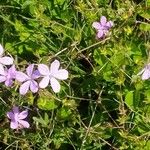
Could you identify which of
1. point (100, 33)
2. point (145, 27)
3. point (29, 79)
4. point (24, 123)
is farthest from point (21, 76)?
point (145, 27)

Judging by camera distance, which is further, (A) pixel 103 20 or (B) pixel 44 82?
(A) pixel 103 20

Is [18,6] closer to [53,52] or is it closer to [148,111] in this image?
[53,52]

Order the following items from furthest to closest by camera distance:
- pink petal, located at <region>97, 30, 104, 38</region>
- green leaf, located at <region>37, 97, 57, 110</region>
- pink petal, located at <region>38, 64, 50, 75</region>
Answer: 1. pink petal, located at <region>97, 30, 104, 38</region>
2. green leaf, located at <region>37, 97, 57, 110</region>
3. pink petal, located at <region>38, 64, 50, 75</region>

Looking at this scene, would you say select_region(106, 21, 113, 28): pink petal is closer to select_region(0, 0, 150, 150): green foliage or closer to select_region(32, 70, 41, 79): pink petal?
select_region(0, 0, 150, 150): green foliage

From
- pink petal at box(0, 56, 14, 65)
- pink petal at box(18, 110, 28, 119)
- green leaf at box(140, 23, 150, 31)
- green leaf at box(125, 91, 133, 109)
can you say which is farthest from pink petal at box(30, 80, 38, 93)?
green leaf at box(140, 23, 150, 31)

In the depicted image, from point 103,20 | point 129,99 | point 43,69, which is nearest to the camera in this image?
point 43,69

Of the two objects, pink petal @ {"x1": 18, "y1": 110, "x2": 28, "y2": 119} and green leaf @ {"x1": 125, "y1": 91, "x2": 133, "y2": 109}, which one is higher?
green leaf @ {"x1": 125, "y1": 91, "x2": 133, "y2": 109}

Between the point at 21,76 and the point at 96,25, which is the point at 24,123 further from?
the point at 96,25
